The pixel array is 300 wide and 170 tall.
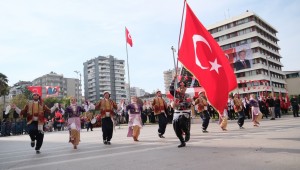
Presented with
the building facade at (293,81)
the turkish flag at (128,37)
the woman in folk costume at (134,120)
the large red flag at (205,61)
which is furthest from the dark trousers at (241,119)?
the building facade at (293,81)

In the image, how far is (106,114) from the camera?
12.7 m

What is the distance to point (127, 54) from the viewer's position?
35.6 m

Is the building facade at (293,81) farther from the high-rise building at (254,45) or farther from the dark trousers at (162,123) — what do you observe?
the dark trousers at (162,123)

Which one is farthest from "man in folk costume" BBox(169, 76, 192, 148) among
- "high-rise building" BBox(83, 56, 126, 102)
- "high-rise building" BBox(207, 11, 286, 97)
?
"high-rise building" BBox(83, 56, 126, 102)

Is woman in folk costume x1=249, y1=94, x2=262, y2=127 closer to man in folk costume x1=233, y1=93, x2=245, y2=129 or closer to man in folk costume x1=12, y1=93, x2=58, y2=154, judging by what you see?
man in folk costume x1=233, y1=93, x2=245, y2=129

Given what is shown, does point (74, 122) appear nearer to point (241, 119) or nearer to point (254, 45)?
point (241, 119)

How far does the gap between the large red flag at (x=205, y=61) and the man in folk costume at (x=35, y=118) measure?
17.9 feet

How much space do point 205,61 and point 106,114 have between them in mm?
4630

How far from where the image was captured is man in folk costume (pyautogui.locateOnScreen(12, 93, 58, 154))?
11156 millimetres

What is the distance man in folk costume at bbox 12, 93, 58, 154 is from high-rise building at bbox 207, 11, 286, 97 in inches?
2440

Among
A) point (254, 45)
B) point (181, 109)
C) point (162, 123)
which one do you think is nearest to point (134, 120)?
point (162, 123)

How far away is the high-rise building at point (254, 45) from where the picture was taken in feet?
240

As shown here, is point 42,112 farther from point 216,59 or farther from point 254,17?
point 254,17

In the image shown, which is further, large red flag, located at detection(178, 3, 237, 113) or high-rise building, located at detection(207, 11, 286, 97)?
high-rise building, located at detection(207, 11, 286, 97)
